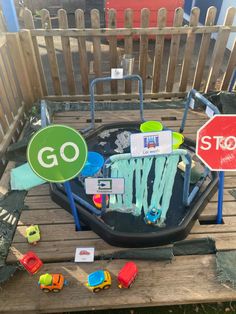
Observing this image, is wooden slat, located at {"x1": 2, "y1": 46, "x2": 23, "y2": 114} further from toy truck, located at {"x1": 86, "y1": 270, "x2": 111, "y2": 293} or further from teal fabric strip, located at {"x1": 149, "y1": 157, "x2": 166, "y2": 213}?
toy truck, located at {"x1": 86, "y1": 270, "x2": 111, "y2": 293}

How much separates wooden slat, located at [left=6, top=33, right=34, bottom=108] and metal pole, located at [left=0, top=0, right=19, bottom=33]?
173mm

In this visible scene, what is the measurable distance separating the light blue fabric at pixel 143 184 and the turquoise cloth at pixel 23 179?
2.85 feet

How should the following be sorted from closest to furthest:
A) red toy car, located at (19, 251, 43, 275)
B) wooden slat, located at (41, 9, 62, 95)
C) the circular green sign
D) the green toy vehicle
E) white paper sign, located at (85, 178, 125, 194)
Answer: the circular green sign → white paper sign, located at (85, 178, 125, 194) → red toy car, located at (19, 251, 43, 275) → the green toy vehicle → wooden slat, located at (41, 9, 62, 95)

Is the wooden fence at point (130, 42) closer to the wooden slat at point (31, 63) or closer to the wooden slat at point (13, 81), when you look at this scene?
the wooden slat at point (31, 63)

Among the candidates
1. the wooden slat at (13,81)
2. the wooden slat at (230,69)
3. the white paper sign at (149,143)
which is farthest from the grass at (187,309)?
the wooden slat at (230,69)

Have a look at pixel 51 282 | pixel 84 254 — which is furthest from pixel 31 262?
pixel 84 254

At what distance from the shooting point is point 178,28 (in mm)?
3723

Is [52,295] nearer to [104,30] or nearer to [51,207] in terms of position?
[51,207]

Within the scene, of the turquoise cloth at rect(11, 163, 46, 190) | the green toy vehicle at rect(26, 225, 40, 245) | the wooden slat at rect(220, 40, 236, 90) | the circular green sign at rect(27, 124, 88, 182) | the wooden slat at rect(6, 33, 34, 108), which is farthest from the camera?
the wooden slat at rect(220, 40, 236, 90)

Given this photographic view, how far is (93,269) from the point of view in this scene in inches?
83.1

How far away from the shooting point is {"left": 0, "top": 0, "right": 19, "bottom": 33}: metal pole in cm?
356

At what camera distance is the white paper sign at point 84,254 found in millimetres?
2160

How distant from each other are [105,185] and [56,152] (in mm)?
406

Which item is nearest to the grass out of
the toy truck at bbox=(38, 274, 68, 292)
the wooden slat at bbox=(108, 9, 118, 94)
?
the toy truck at bbox=(38, 274, 68, 292)
